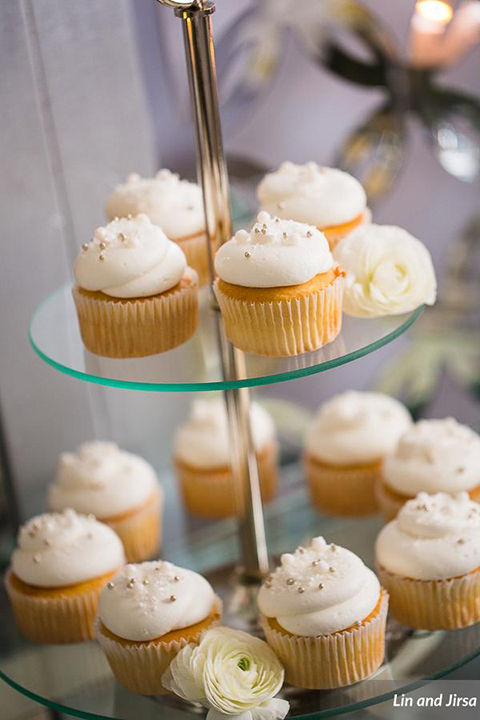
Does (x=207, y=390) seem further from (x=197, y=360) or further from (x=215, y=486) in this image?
(x=215, y=486)

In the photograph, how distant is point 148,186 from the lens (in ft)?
4.34

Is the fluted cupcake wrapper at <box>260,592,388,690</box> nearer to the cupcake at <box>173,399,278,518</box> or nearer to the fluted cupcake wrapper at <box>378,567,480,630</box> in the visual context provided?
the fluted cupcake wrapper at <box>378,567,480,630</box>

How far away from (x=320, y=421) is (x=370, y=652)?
567mm

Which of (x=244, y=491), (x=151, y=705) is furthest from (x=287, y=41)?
(x=151, y=705)

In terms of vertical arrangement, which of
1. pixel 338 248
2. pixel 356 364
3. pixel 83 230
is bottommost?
pixel 356 364

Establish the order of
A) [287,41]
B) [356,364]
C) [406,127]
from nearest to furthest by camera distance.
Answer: [287,41], [406,127], [356,364]

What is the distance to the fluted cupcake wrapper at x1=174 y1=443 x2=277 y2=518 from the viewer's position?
174cm

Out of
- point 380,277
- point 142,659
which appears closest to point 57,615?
point 142,659

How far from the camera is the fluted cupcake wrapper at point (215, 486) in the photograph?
1741mm

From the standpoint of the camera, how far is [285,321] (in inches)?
44.3

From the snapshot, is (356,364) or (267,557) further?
(356,364)

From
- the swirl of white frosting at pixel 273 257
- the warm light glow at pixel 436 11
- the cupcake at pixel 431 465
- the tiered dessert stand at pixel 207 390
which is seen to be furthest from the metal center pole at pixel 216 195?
the warm light glow at pixel 436 11

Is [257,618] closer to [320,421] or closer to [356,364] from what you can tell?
[320,421]

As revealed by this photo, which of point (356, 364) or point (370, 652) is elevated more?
point (370, 652)
